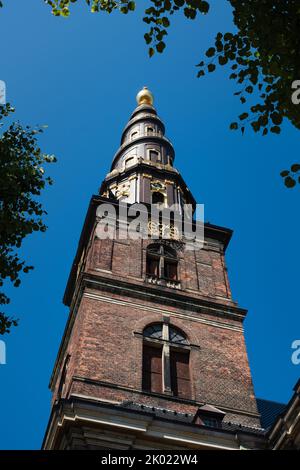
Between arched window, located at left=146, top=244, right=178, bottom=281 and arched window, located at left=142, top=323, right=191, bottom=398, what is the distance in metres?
3.32

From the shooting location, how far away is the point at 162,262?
2372 cm

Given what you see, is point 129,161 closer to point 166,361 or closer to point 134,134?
point 134,134

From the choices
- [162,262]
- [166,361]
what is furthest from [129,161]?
[166,361]

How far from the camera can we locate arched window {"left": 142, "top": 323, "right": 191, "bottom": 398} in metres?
18.3

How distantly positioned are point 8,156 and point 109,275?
10.8 m

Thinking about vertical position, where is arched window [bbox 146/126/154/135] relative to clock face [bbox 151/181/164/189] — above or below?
above

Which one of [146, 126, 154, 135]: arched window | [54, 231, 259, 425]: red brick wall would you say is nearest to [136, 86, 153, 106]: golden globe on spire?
[146, 126, 154, 135]: arched window

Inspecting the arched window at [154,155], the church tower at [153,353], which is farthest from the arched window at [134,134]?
the church tower at [153,353]

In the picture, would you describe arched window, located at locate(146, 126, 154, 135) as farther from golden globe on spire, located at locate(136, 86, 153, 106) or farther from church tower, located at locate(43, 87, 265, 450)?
church tower, located at locate(43, 87, 265, 450)

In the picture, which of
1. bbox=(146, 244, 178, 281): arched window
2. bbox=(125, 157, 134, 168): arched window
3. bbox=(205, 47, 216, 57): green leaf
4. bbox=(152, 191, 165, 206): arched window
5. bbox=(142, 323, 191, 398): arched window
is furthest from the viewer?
bbox=(125, 157, 134, 168): arched window

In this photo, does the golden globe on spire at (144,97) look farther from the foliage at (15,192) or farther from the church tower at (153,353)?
the foliage at (15,192)

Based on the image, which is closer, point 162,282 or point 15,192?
point 15,192
